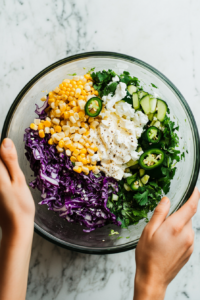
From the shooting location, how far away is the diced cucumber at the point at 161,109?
1935 mm

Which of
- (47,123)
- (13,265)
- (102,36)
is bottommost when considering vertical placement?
(13,265)

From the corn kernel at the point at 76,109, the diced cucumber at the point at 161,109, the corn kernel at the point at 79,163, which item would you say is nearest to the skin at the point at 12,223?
the corn kernel at the point at 79,163

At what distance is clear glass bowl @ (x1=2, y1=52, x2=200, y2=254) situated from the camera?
1.96 meters

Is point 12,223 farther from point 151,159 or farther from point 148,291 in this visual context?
point 151,159

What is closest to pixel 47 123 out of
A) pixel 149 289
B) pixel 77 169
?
pixel 77 169

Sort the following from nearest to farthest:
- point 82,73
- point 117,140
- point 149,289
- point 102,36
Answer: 1. point 149,289
2. point 117,140
3. point 82,73
4. point 102,36

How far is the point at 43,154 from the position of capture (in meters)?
1.95

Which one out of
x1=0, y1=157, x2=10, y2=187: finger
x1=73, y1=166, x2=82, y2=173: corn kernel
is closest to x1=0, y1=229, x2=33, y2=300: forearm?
x1=0, y1=157, x2=10, y2=187: finger

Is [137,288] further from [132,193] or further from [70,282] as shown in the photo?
[70,282]

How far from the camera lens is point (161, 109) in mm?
1939

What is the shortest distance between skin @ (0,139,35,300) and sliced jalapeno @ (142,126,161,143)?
0.97 meters

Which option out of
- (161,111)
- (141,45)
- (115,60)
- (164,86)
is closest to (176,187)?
(161,111)

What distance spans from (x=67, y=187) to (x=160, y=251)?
0.83m

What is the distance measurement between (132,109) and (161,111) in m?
0.23
